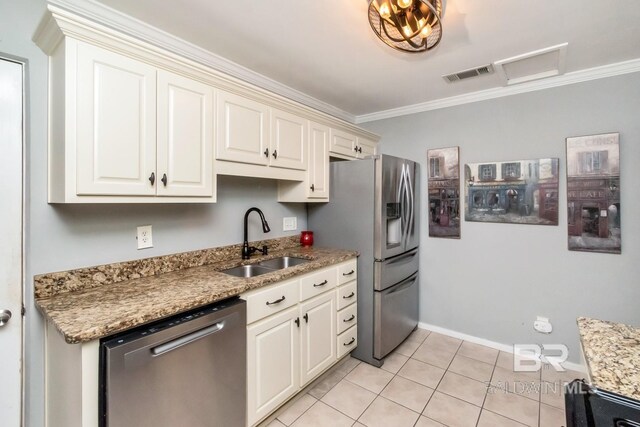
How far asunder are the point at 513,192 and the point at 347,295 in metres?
1.73

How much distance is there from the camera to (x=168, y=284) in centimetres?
155

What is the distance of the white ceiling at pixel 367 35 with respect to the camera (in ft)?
5.10

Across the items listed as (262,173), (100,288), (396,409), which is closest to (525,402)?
(396,409)

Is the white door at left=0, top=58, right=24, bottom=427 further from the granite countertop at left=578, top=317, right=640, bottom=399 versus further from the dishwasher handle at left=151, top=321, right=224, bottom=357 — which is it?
the granite countertop at left=578, top=317, right=640, bottom=399

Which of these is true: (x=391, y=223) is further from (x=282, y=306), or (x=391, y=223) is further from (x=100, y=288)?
(x=100, y=288)

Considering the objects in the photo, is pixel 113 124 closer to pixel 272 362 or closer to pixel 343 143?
pixel 272 362

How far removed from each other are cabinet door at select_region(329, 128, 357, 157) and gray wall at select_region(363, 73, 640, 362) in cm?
65

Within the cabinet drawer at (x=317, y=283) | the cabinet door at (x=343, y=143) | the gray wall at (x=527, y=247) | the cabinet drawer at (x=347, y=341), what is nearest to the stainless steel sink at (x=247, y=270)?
the cabinet drawer at (x=317, y=283)

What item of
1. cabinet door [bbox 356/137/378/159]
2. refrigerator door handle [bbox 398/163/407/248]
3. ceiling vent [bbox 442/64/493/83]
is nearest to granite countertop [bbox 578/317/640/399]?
refrigerator door handle [bbox 398/163/407/248]

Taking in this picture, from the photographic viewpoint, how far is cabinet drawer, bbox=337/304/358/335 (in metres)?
2.29

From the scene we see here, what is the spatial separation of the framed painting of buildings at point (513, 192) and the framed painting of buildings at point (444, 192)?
106mm

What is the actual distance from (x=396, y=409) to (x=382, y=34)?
2261mm

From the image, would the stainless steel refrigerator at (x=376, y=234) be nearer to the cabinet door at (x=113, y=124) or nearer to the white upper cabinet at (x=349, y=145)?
the white upper cabinet at (x=349, y=145)

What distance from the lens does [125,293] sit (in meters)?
1.40
